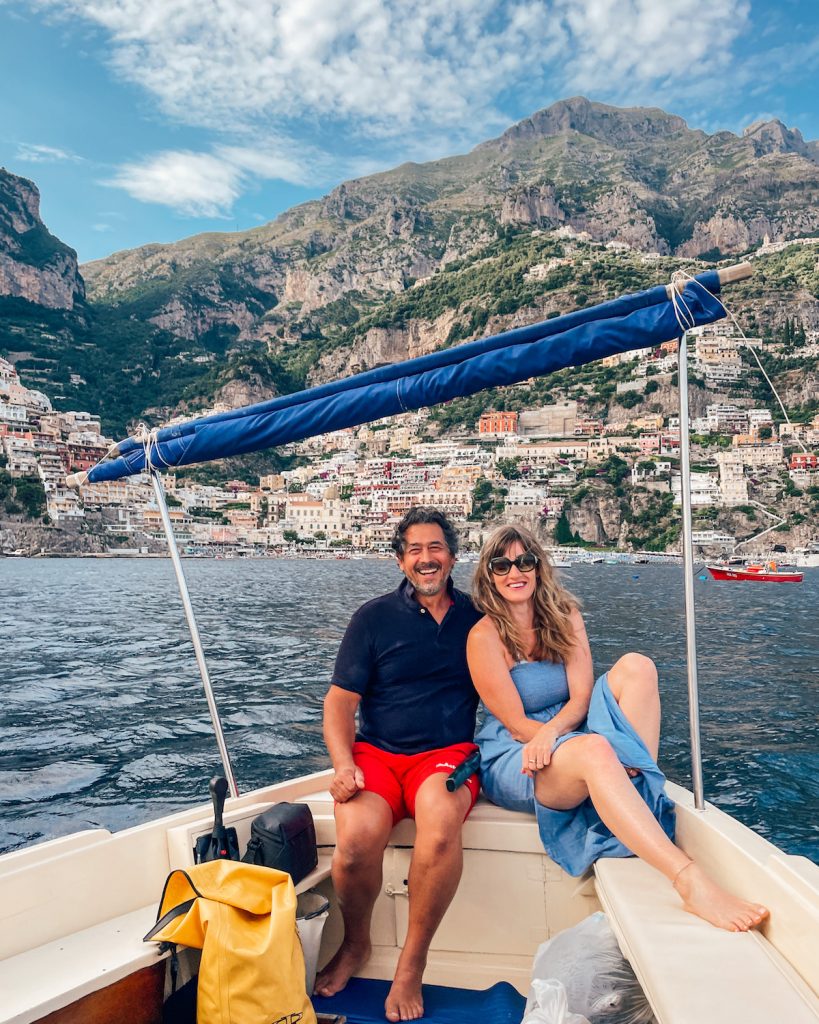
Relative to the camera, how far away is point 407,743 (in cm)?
221

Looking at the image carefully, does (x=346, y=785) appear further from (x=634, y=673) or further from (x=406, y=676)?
(x=634, y=673)

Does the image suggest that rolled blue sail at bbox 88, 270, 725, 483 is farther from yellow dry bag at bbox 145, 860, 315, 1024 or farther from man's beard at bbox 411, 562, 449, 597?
yellow dry bag at bbox 145, 860, 315, 1024

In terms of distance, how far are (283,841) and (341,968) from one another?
0.41m

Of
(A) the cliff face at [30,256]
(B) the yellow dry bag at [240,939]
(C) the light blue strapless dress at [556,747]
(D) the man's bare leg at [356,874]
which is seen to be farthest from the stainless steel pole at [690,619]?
(A) the cliff face at [30,256]

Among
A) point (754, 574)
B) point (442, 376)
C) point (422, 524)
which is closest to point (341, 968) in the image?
point (422, 524)

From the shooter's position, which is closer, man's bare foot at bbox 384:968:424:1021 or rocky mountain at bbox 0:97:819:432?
man's bare foot at bbox 384:968:424:1021

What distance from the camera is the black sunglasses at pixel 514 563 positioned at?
2320 mm

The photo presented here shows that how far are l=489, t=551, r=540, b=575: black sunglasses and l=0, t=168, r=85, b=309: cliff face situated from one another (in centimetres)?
13427

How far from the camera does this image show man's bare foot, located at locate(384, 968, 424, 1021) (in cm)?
183

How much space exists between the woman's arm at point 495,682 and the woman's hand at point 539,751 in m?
0.13

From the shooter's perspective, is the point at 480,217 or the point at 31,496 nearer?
the point at 31,496

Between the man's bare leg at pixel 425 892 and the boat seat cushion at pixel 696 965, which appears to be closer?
the boat seat cushion at pixel 696 965

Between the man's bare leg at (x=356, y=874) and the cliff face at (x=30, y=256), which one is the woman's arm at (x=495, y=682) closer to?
the man's bare leg at (x=356, y=874)

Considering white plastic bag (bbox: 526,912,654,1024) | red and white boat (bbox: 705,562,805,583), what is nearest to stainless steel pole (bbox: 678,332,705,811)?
white plastic bag (bbox: 526,912,654,1024)
